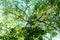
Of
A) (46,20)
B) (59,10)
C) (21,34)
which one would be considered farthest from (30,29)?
(59,10)

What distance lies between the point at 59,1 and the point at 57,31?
1936 millimetres

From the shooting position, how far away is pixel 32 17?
13.8 meters

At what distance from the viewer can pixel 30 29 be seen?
509 inches

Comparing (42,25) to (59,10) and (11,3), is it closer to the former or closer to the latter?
(59,10)

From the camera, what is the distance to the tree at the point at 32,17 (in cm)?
1348

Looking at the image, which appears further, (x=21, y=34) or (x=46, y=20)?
(x=46, y=20)

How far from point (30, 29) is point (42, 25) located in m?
1.24

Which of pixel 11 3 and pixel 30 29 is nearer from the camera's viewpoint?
pixel 30 29

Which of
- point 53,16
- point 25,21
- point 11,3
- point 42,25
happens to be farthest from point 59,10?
point 11,3

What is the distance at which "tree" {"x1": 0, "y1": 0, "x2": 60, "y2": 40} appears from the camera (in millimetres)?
13482

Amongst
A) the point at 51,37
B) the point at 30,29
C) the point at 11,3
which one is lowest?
the point at 51,37

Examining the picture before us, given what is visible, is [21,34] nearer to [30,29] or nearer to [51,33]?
[30,29]

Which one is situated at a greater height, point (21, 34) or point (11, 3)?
point (11, 3)

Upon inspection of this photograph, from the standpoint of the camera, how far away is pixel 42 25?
45.5 ft
